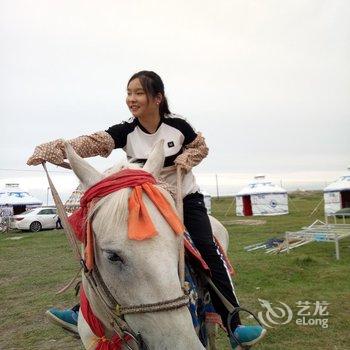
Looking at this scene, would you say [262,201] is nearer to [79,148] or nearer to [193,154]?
[193,154]

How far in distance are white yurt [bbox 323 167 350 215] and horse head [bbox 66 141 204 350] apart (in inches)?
1035

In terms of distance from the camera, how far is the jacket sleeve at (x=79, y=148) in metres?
2.26

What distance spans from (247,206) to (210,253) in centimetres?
2869

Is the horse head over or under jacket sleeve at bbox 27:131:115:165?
under

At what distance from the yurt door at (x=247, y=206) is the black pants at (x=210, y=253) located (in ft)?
92.8

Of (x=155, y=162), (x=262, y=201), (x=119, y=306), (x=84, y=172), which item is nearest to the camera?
(x=119, y=306)

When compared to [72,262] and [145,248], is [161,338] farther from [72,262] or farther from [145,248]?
[72,262]

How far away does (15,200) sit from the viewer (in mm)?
30188

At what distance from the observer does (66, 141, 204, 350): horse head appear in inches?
61.9

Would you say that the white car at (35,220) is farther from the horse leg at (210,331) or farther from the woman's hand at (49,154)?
the woman's hand at (49,154)

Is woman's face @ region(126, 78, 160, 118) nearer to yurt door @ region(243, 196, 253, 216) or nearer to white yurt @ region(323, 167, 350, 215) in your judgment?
white yurt @ region(323, 167, 350, 215)

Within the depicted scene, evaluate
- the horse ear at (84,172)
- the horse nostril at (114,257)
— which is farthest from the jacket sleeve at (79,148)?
the horse nostril at (114,257)

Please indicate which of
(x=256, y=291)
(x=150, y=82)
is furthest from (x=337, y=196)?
(x=150, y=82)

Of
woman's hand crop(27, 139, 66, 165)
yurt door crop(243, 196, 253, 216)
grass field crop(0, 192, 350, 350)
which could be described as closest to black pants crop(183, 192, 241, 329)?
woman's hand crop(27, 139, 66, 165)
